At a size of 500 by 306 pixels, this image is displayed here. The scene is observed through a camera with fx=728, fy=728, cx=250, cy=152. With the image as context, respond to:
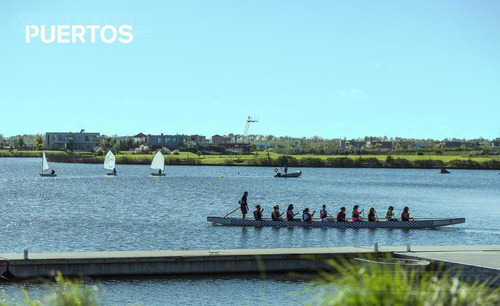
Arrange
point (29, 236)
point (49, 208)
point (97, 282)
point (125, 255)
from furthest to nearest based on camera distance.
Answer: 1. point (49, 208)
2. point (29, 236)
3. point (125, 255)
4. point (97, 282)

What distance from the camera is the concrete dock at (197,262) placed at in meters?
26.8

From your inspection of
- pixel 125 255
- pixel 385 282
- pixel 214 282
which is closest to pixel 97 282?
pixel 125 255

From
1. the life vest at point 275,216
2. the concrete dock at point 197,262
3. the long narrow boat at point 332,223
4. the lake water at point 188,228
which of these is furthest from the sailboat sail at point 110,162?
the concrete dock at point 197,262

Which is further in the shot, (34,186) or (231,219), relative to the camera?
(34,186)

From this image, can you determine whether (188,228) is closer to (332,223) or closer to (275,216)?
(275,216)

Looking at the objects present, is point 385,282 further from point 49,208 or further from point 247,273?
point 49,208

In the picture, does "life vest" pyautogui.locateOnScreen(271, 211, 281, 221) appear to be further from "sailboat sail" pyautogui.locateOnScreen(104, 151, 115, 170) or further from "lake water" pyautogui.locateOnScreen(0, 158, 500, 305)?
"sailboat sail" pyautogui.locateOnScreen(104, 151, 115, 170)

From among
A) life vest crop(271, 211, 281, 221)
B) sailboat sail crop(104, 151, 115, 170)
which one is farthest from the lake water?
sailboat sail crop(104, 151, 115, 170)

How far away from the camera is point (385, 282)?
945cm

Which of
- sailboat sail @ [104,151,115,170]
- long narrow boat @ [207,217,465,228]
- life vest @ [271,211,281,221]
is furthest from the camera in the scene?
sailboat sail @ [104,151,115,170]

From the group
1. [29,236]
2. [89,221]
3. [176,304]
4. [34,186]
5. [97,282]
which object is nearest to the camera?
[176,304]

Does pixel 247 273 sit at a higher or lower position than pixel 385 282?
lower

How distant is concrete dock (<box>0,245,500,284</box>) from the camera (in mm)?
26844

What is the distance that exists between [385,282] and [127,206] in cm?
6804
